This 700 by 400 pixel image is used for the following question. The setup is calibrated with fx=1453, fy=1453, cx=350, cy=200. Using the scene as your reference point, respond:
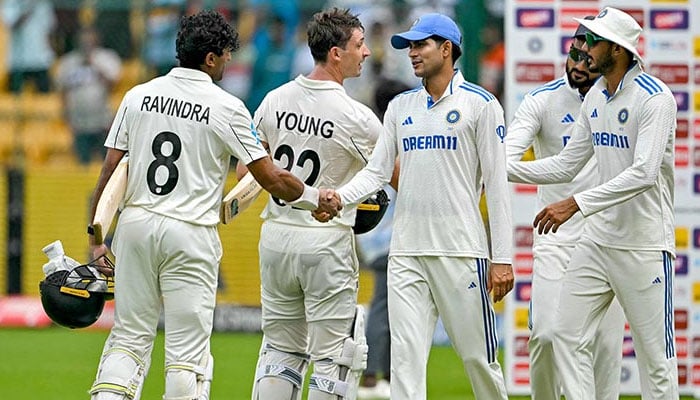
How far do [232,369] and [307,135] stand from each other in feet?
17.4

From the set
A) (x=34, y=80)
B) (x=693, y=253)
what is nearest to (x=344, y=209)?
(x=693, y=253)

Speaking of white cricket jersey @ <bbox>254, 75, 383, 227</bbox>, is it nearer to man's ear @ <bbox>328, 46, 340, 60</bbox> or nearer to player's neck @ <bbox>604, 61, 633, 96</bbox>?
man's ear @ <bbox>328, 46, 340, 60</bbox>

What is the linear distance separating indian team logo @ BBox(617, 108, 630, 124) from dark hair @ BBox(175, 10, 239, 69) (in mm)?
2278

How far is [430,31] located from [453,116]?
0.51 meters

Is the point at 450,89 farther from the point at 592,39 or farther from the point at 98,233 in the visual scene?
the point at 98,233

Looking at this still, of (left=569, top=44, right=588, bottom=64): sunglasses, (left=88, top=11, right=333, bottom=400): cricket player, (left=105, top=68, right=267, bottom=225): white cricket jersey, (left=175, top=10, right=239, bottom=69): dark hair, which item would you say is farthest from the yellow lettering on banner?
(left=175, top=10, right=239, bottom=69): dark hair

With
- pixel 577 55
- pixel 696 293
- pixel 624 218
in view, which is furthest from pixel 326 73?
pixel 696 293

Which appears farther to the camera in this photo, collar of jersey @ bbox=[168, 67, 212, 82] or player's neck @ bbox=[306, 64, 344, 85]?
player's neck @ bbox=[306, 64, 344, 85]

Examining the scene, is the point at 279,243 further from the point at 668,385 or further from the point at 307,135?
the point at 668,385

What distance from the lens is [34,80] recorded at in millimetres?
17719

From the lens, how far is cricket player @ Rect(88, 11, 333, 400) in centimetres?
822

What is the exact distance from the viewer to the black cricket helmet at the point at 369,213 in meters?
9.20

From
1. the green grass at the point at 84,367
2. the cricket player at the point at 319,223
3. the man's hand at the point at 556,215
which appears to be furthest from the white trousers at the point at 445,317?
the green grass at the point at 84,367

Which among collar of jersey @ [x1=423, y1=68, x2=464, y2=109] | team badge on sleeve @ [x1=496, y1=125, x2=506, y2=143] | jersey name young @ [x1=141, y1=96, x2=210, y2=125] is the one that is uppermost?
collar of jersey @ [x1=423, y1=68, x2=464, y2=109]
